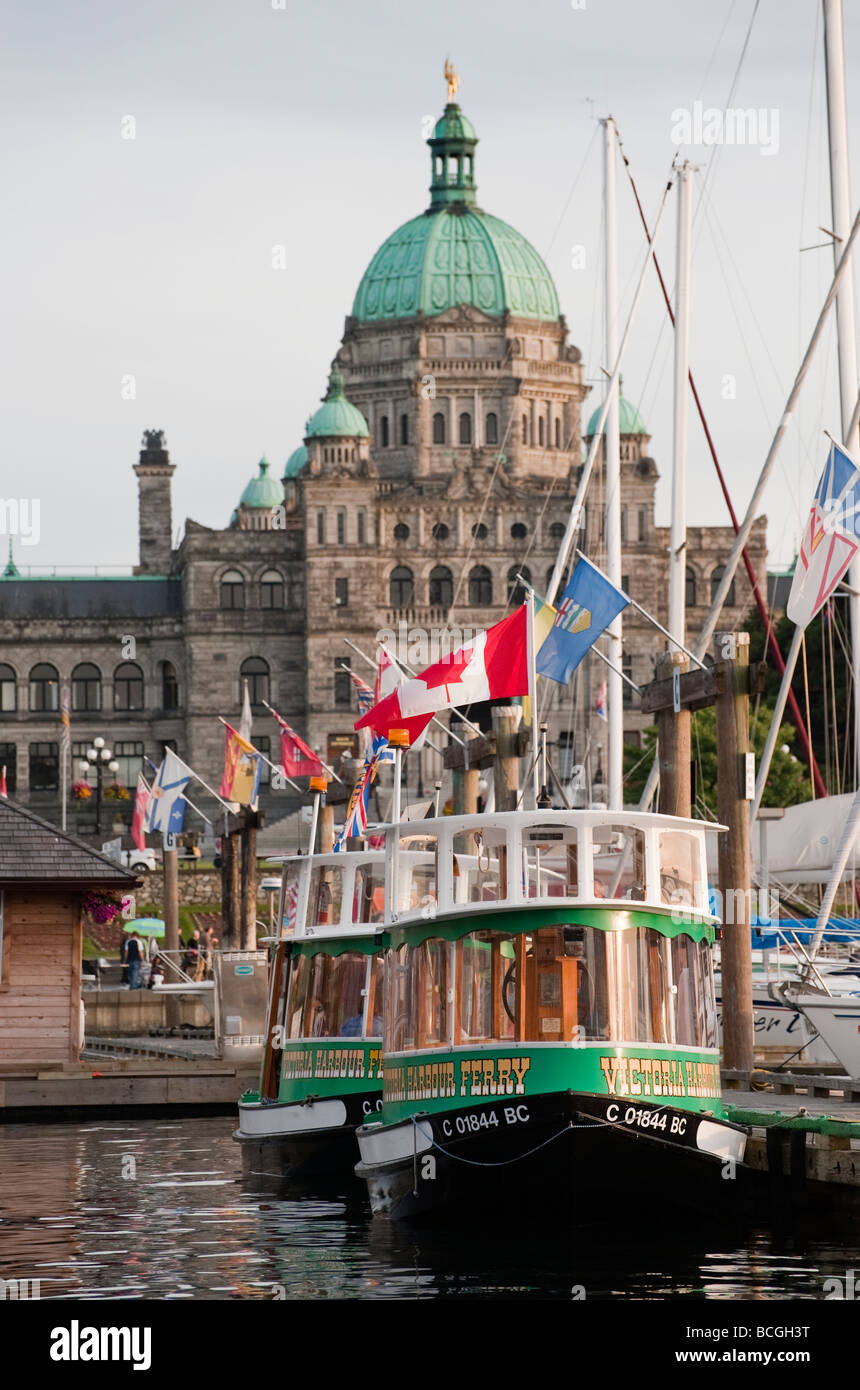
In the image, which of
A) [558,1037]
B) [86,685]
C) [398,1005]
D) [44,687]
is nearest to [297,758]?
[398,1005]

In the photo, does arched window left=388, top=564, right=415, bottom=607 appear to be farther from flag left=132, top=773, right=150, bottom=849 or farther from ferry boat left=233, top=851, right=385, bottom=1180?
ferry boat left=233, top=851, right=385, bottom=1180

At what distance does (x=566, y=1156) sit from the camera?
72.7ft

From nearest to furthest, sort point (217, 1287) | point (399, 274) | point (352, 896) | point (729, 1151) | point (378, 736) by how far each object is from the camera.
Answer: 1. point (217, 1287)
2. point (729, 1151)
3. point (352, 896)
4. point (378, 736)
5. point (399, 274)

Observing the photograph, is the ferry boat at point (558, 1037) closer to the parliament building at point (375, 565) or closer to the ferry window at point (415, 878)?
the ferry window at point (415, 878)

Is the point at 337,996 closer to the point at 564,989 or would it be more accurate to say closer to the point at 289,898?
the point at 289,898

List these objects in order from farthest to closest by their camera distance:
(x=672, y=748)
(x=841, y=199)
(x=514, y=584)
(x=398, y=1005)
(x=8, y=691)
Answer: (x=8, y=691) → (x=514, y=584) → (x=841, y=199) → (x=672, y=748) → (x=398, y=1005)

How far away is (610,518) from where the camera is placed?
49500 millimetres

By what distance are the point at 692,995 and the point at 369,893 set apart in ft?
20.7

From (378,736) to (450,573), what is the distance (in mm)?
89471

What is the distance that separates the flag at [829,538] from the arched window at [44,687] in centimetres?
9777

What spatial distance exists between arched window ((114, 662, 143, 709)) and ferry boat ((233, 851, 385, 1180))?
96898 mm

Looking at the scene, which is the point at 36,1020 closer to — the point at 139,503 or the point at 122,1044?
the point at 122,1044

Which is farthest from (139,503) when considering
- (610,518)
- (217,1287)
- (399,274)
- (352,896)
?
(217,1287)

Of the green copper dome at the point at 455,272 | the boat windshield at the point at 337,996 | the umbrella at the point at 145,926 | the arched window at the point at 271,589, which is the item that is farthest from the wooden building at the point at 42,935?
the green copper dome at the point at 455,272
